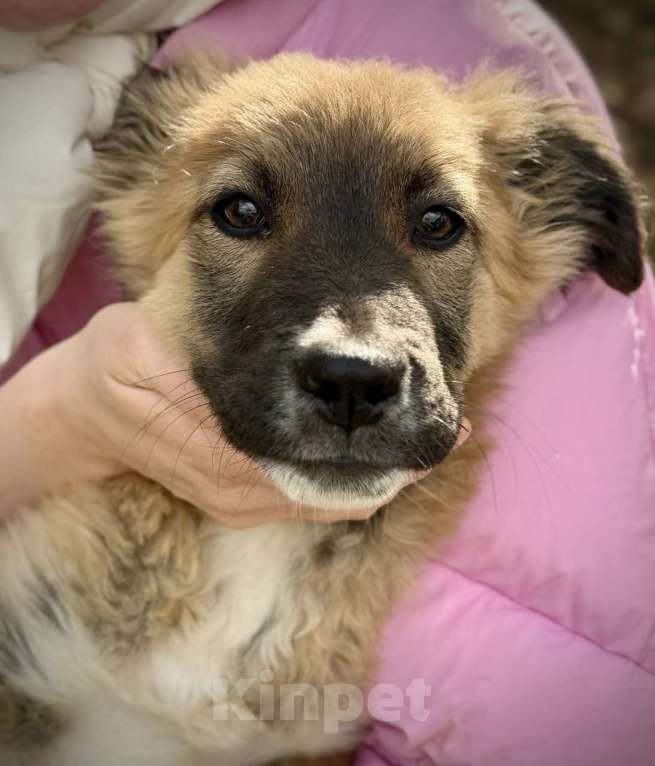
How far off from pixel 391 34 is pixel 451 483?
1255 mm

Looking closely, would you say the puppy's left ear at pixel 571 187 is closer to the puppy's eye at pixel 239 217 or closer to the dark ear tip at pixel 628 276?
the dark ear tip at pixel 628 276

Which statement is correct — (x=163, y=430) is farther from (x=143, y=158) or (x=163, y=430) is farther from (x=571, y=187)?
(x=571, y=187)

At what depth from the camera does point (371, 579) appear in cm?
231

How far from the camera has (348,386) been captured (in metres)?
1.72

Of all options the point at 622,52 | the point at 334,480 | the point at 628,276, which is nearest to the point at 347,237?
the point at 334,480

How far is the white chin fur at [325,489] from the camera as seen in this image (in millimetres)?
1903

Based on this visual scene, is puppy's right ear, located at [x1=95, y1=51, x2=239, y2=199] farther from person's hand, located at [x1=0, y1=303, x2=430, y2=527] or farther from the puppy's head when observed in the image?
person's hand, located at [x1=0, y1=303, x2=430, y2=527]

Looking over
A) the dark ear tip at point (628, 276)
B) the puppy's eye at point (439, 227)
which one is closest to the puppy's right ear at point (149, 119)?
the puppy's eye at point (439, 227)

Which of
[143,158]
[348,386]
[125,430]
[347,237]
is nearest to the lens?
[348,386]

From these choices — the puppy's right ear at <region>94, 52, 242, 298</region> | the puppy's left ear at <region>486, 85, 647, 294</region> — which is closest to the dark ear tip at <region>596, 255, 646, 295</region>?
the puppy's left ear at <region>486, 85, 647, 294</region>

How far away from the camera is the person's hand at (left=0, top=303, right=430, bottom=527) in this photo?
2.19 meters

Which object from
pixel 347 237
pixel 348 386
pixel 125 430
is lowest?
pixel 125 430

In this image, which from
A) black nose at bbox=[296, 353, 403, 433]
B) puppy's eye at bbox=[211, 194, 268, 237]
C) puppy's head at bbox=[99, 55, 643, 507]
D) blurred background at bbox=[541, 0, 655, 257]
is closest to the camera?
black nose at bbox=[296, 353, 403, 433]

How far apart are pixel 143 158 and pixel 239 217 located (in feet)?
1.81
